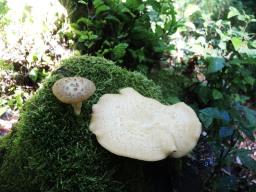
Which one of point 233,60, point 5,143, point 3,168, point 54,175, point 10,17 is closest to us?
point 54,175

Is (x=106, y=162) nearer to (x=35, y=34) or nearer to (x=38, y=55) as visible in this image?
(x=38, y=55)

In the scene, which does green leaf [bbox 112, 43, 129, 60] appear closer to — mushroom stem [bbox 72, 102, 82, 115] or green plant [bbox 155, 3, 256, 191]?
green plant [bbox 155, 3, 256, 191]

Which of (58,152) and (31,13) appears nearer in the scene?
(58,152)

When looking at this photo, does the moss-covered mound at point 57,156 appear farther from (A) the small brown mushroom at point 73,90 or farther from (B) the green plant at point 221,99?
(B) the green plant at point 221,99

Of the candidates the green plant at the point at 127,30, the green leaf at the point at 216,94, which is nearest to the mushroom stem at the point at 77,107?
the green plant at the point at 127,30

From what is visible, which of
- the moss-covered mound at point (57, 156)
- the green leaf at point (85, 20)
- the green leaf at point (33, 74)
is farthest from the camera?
the green leaf at point (85, 20)

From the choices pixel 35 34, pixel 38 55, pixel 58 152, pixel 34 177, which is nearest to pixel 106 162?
pixel 58 152

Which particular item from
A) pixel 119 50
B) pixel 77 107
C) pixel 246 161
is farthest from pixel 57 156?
pixel 119 50

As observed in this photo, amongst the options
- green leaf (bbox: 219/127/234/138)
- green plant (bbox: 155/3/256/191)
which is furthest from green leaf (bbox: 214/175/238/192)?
green leaf (bbox: 219/127/234/138)
